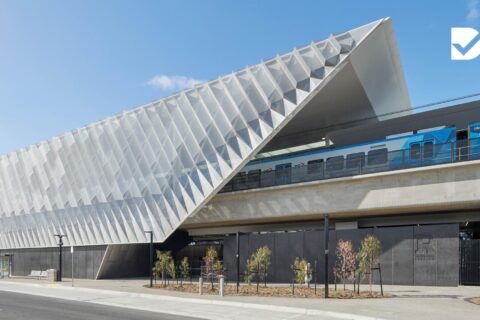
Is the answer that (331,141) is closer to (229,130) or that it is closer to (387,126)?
(387,126)

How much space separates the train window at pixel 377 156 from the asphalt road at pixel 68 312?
17338 millimetres

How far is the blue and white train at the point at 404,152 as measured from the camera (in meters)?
25.6

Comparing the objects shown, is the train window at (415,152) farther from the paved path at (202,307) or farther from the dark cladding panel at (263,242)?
the paved path at (202,307)

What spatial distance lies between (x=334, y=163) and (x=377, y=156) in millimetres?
3037

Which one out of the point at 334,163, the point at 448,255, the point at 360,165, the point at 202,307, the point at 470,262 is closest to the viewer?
the point at 202,307

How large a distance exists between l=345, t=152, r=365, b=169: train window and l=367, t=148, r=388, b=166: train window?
0.47 m

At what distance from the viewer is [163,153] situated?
35.8 m

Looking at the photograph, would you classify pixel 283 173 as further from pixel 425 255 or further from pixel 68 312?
pixel 68 312

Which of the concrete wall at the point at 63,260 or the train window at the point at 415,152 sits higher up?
the train window at the point at 415,152

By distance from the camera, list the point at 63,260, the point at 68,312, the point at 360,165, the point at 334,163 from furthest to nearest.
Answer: the point at 63,260
the point at 334,163
the point at 360,165
the point at 68,312

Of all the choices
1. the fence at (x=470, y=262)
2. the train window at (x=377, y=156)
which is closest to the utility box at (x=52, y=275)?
the train window at (x=377, y=156)

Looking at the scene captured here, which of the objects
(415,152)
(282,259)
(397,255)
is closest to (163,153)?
(282,259)

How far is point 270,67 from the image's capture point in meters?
31.3

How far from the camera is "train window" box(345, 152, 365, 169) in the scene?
29062mm
